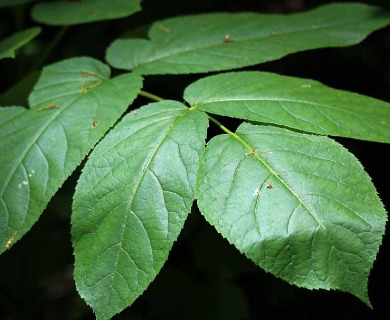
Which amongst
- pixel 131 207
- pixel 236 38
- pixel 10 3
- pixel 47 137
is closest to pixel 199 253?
pixel 236 38

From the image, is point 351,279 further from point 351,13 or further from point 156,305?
point 156,305

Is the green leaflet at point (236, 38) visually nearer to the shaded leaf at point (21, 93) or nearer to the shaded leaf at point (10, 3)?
the shaded leaf at point (21, 93)

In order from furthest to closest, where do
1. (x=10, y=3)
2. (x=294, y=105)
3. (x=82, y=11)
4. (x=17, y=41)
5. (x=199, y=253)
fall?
(x=199, y=253)
(x=10, y=3)
(x=82, y=11)
(x=17, y=41)
(x=294, y=105)

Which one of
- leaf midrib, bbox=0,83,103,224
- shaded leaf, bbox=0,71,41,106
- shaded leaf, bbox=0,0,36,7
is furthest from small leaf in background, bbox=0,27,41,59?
shaded leaf, bbox=0,0,36,7

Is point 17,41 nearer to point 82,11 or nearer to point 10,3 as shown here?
point 82,11

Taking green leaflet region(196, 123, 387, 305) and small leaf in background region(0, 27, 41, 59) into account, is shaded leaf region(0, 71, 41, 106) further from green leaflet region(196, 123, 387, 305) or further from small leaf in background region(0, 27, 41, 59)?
green leaflet region(196, 123, 387, 305)

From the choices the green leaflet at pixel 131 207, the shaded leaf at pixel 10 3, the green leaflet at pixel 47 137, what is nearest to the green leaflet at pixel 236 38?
the green leaflet at pixel 47 137

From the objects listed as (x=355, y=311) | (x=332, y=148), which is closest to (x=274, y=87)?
(x=332, y=148)
